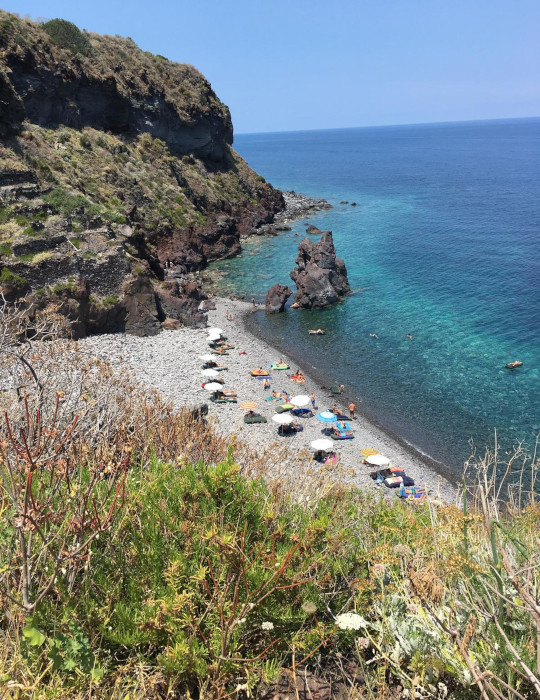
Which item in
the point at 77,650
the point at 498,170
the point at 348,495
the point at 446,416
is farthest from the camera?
the point at 498,170

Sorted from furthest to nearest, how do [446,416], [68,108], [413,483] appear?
[68,108]
[446,416]
[413,483]

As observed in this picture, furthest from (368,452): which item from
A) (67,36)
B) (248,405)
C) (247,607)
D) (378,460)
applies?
(67,36)

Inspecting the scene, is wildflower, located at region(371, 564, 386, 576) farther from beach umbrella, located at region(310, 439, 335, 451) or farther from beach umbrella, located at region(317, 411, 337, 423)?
beach umbrella, located at region(317, 411, 337, 423)

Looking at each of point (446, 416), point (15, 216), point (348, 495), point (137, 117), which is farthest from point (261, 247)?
point (348, 495)

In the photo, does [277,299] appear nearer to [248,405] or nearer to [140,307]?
[140,307]

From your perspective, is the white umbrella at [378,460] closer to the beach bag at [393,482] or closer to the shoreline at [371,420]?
the beach bag at [393,482]

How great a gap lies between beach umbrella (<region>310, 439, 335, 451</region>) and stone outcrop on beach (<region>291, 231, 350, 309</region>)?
20485 mm

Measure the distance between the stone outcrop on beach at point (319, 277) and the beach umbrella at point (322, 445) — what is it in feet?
67.2

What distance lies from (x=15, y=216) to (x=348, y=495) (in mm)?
28653

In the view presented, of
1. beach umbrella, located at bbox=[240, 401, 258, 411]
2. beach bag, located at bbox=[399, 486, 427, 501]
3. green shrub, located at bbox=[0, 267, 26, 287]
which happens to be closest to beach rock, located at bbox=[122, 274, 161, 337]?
green shrub, located at bbox=[0, 267, 26, 287]

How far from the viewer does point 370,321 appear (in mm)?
38188

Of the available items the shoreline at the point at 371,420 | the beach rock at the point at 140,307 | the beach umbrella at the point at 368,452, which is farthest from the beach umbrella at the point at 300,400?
the beach rock at the point at 140,307

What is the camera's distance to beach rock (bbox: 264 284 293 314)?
4088 centimetres

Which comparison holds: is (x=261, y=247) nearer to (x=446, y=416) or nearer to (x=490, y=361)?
(x=490, y=361)
